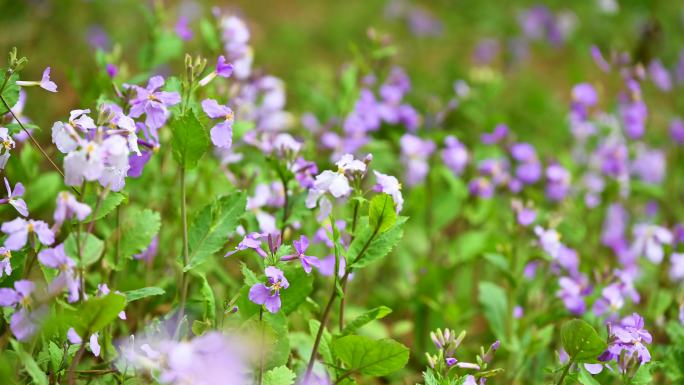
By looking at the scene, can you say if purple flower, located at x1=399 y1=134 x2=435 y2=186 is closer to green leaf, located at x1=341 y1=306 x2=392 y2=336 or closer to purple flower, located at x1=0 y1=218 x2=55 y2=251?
green leaf, located at x1=341 y1=306 x2=392 y2=336

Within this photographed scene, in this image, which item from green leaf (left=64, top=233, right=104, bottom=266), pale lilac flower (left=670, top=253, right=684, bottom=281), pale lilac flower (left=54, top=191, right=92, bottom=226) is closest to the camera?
pale lilac flower (left=54, top=191, right=92, bottom=226)

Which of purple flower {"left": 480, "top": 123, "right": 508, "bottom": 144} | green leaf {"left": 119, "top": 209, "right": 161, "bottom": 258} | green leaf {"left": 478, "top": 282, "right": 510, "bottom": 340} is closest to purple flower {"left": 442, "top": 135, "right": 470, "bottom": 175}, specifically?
purple flower {"left": 480, "top": 123, "right": 508, "bottom": 144}

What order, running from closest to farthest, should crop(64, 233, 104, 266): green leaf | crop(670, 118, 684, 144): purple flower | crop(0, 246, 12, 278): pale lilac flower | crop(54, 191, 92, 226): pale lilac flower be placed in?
crop(54, 191, 92, 226): pale lilac flower
crop(64, 233, 104, 266): green leaf
crop(0, 246, 12, 278): pale lilac flower
crop(670, 118, 684, 144): purple flower

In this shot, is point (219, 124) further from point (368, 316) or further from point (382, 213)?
point (368, 316)

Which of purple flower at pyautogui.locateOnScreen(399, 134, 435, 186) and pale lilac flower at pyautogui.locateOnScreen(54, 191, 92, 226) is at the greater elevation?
pale lilac flower at pyautogui.locateOnScreen(54, 191, 92, 226)

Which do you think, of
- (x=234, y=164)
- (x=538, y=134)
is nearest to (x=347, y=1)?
(x=538, y=134)

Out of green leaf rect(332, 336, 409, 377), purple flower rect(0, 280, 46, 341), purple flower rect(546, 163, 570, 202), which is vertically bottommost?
purple flower rect(546, 163, 570, 202)
